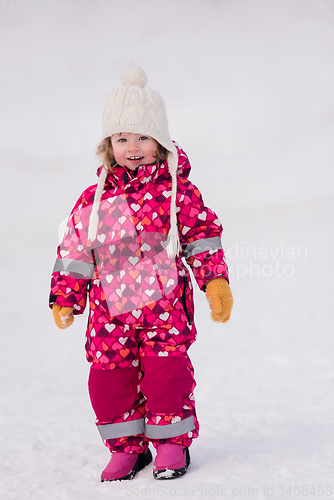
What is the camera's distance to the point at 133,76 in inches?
78.4

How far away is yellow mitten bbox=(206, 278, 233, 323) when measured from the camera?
186cm

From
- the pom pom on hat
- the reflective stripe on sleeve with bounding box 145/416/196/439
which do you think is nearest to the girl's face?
the pom pom on hat

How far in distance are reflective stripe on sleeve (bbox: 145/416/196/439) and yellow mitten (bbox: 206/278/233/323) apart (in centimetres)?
35

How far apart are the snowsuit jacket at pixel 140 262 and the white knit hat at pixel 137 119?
0.03 meters

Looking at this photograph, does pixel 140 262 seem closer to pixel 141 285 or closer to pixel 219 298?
pixel 141 285

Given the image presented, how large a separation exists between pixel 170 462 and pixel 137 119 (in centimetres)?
112

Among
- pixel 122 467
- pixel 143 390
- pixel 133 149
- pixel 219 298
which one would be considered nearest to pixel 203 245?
pixel 219 298

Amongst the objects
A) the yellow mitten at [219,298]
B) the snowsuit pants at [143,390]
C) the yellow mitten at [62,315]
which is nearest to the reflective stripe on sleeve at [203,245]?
the yellow mitten at [219,298]

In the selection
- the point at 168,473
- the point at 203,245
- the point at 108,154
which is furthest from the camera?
the point at 108,154

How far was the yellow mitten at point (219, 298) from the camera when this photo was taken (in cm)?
186

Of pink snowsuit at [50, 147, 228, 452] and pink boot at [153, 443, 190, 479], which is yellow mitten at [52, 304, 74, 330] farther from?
pink boot at [153, 443, 190, 479]

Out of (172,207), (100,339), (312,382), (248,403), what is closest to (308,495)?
(100,339)

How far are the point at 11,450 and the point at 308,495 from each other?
1.18m

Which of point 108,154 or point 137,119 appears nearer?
point 137,119
